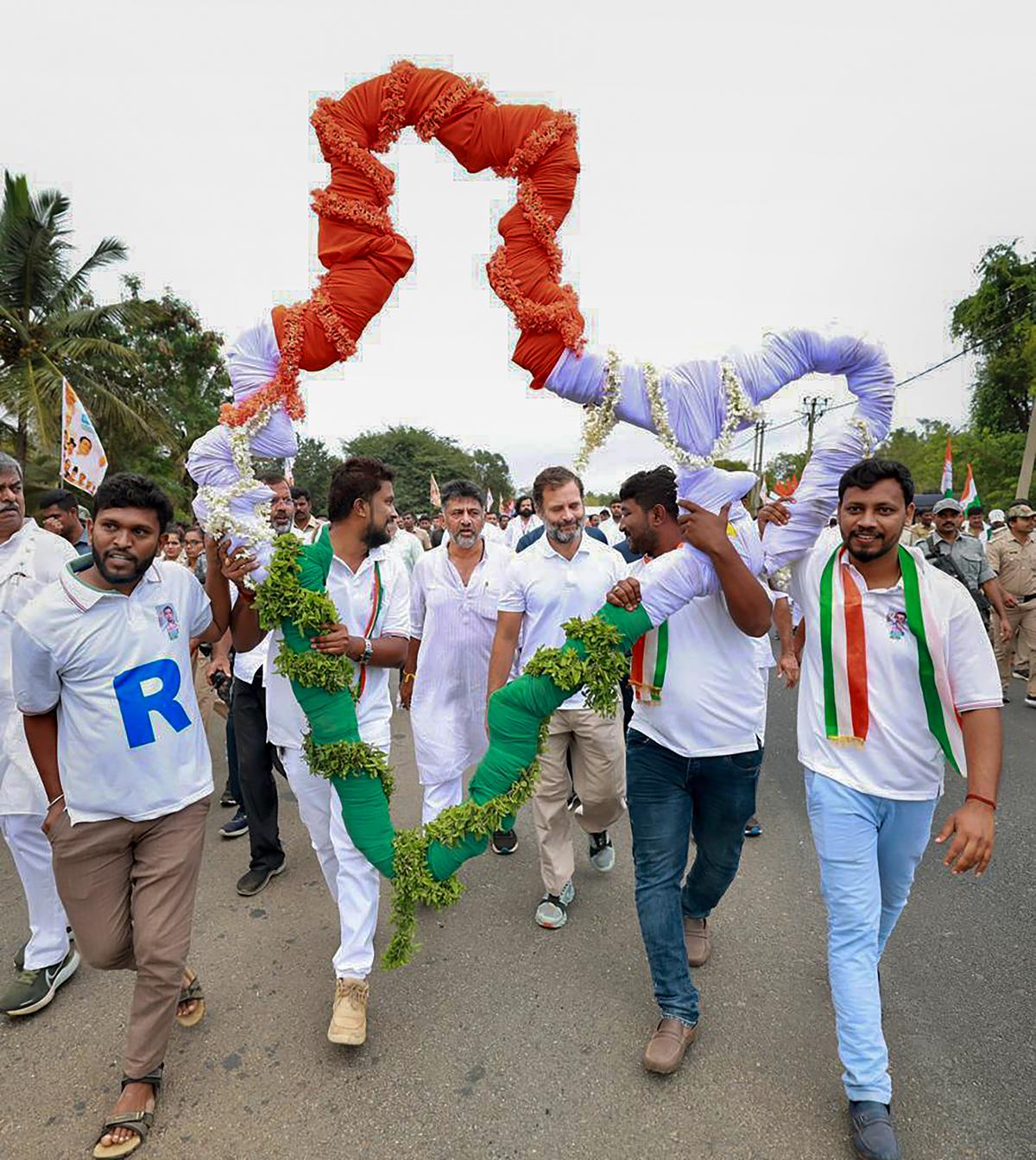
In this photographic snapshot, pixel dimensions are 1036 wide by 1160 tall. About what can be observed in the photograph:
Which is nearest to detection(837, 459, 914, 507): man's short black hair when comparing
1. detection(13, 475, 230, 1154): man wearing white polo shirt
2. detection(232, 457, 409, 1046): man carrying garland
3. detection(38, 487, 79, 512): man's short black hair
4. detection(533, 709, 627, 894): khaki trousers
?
detection(533, 709, 627, 894): khaki trousers

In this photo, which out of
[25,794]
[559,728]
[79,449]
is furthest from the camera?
[79,449]

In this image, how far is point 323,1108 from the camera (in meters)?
2.49

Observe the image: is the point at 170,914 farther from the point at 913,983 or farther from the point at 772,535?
the point at 913,983

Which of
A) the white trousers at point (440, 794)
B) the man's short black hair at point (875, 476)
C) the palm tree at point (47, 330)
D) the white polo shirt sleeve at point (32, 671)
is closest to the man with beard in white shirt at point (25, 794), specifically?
the white polo shirt sleeve at point (32, 671)

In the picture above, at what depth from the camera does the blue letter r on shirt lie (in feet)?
8.53

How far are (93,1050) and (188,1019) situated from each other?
1.13 feet

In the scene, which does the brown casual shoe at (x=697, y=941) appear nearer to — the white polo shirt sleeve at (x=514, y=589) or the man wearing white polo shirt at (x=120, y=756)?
the white polo shirt sleeve at (x=514, y=589)

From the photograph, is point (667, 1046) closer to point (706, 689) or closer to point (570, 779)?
point (706, 689)

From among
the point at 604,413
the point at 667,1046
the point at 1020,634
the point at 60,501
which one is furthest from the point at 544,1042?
the point at 1020,634

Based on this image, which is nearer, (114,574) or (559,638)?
(114,574)

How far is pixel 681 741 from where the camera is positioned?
9.37 feet

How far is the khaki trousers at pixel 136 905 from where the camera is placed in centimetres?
254

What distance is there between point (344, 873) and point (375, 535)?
4.93 ft

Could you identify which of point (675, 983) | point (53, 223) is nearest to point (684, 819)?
point (675, 983)
